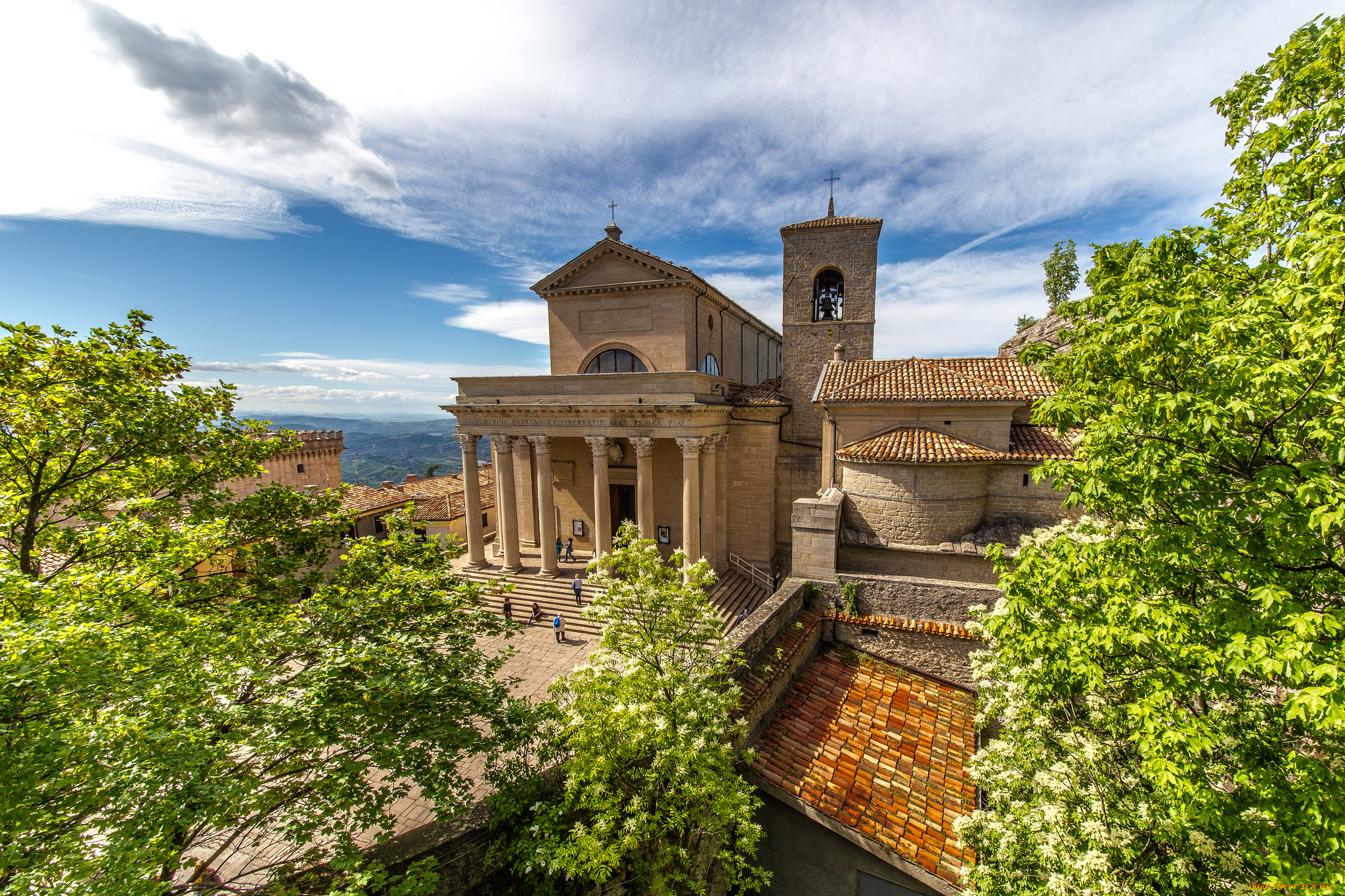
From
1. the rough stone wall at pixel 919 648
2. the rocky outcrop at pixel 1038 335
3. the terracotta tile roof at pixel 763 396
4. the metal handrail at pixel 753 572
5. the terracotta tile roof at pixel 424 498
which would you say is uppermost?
the rocky outcrop at pixel 1038 335

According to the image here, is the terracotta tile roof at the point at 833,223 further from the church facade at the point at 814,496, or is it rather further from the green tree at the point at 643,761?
the green tree at the point at 643,761

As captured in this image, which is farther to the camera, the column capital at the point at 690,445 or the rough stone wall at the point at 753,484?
the rough stone wall at the point at 753,484

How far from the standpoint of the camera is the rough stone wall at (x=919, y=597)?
13.0 metres

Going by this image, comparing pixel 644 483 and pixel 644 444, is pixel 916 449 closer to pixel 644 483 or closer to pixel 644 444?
pixel 644 444

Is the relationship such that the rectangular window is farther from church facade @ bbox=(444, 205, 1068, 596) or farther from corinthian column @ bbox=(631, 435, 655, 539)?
corinthian column @ bbox=(631, 435, 655, 539)

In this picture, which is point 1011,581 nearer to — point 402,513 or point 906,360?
point 402,513

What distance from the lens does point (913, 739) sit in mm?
10898

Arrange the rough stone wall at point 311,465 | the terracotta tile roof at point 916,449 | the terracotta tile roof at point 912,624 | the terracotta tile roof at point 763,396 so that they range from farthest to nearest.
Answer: the rough stone wall at point 311,465 → the terracotta tile roof at point 763,396 → the terracotta tile roof at point 916,449 → the terracotta tile roof at point 912,624

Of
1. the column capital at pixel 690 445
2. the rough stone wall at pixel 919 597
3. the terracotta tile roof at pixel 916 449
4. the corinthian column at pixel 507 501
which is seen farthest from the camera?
the corinthian column at pixel 507 501

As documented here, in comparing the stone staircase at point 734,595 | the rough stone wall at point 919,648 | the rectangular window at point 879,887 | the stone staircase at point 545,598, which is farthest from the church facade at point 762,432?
the rectangular window at point 879,887

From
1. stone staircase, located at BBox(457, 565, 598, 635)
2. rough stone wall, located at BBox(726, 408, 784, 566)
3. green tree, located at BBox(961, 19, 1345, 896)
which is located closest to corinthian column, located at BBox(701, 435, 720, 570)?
rough stone wall, located at BBox(726, 408, 784, 566)

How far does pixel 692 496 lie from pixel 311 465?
2579 centimetres

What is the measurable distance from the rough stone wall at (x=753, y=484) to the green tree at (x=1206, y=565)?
662 inches

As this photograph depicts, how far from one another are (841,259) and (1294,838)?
23134 mm
